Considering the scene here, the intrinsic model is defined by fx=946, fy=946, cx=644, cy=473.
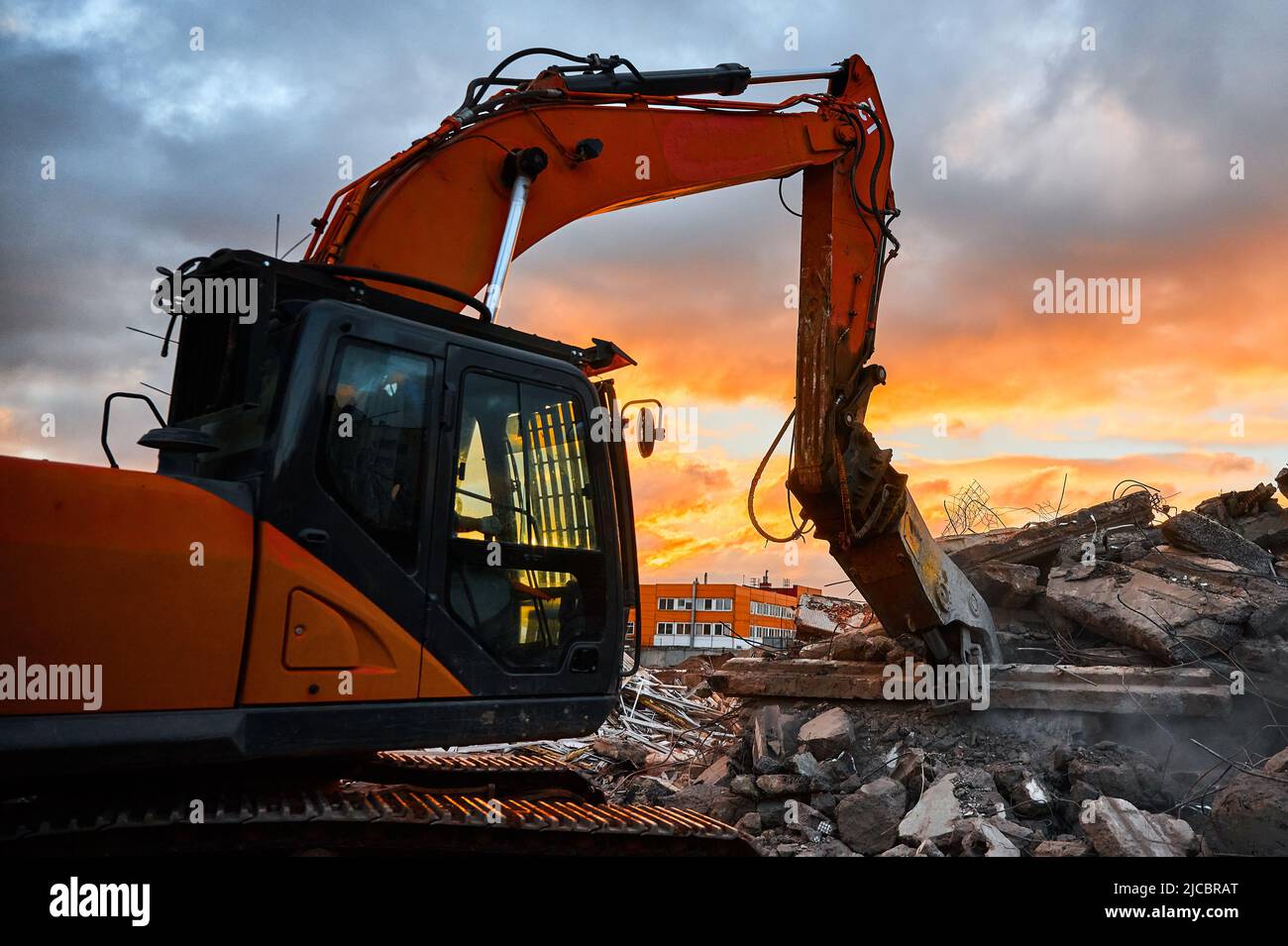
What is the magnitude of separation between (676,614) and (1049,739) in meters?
23.1

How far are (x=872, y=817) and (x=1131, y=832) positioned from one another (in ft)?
5.32

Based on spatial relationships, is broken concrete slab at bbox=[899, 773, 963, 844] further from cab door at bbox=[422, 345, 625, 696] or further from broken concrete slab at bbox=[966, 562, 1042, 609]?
cab door at bbox=[422, 345, 625, 696]

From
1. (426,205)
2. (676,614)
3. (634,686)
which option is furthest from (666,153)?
(676,614)

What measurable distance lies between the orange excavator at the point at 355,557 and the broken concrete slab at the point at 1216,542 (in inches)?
260

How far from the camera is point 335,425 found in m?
3.21

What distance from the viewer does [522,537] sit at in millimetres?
3590

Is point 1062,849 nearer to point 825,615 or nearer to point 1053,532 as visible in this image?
point 1053,532

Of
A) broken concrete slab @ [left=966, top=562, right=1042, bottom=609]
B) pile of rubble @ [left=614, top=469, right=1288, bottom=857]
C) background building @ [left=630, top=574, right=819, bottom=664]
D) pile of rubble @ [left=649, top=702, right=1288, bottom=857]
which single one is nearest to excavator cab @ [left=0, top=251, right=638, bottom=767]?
pile of rubble @ [left=649, top=702, right=1288, bottom=857]

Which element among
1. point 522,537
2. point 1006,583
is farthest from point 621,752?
point 522,537

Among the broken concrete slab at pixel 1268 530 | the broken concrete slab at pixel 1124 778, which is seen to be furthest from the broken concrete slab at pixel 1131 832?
the broken concrete slab at pixel 1268 530

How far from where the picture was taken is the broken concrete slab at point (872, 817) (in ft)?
20.0

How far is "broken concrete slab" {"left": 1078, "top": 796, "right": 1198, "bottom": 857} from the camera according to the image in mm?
4949

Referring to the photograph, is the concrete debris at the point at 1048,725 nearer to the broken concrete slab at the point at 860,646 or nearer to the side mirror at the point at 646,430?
the broken concrete slab at the point at 860,646

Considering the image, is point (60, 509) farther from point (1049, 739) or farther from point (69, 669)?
point (1049, 739)
